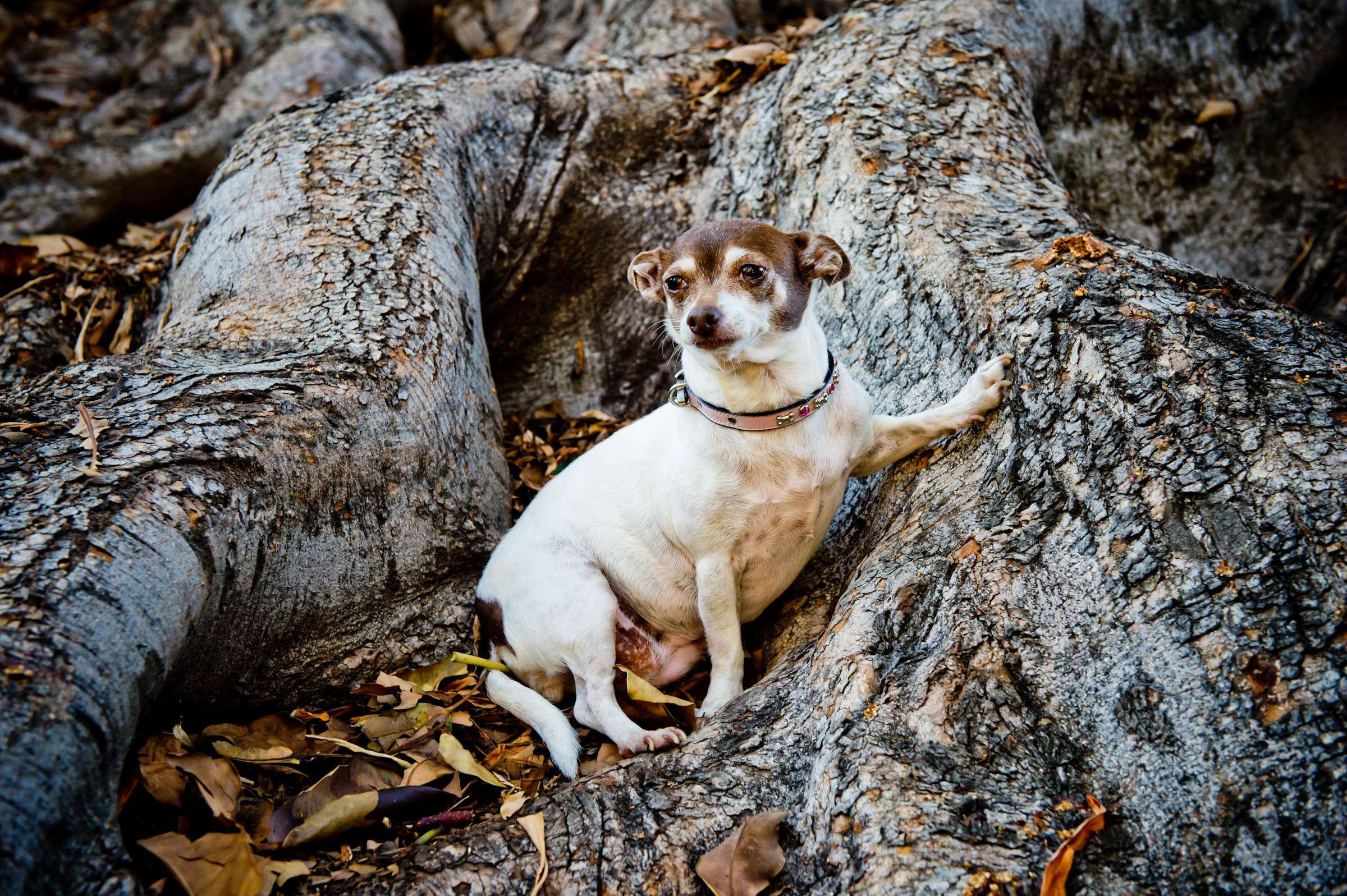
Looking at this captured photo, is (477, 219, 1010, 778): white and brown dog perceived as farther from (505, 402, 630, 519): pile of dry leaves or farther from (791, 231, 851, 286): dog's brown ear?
(505, 402, 630, 519): pile of dry leaves

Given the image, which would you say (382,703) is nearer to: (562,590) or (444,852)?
(562,590)

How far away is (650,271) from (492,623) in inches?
55.6

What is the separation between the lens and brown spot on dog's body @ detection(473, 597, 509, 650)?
338 cm

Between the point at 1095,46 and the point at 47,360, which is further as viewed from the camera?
the point at 1095,46

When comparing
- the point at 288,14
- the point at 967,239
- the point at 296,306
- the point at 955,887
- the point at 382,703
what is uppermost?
the point at 288,14

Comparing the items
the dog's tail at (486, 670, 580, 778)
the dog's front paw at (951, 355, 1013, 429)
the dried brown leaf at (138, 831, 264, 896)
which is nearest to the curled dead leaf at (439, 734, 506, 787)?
the dog's tail at (486, 670, 580, 778)

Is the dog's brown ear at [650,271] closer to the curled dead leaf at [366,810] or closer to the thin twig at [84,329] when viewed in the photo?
the curled dead leaf at [366,810]

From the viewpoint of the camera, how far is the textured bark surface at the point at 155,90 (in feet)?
19.7

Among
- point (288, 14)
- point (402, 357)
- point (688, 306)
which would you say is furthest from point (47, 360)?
point (288, 14)

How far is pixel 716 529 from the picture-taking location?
9.94 ft

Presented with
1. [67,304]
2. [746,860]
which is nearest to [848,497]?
[746,860]

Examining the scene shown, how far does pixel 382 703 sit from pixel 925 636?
1.84 metres

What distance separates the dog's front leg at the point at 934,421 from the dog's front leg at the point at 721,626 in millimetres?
582

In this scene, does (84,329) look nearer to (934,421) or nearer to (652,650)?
(652,650)
